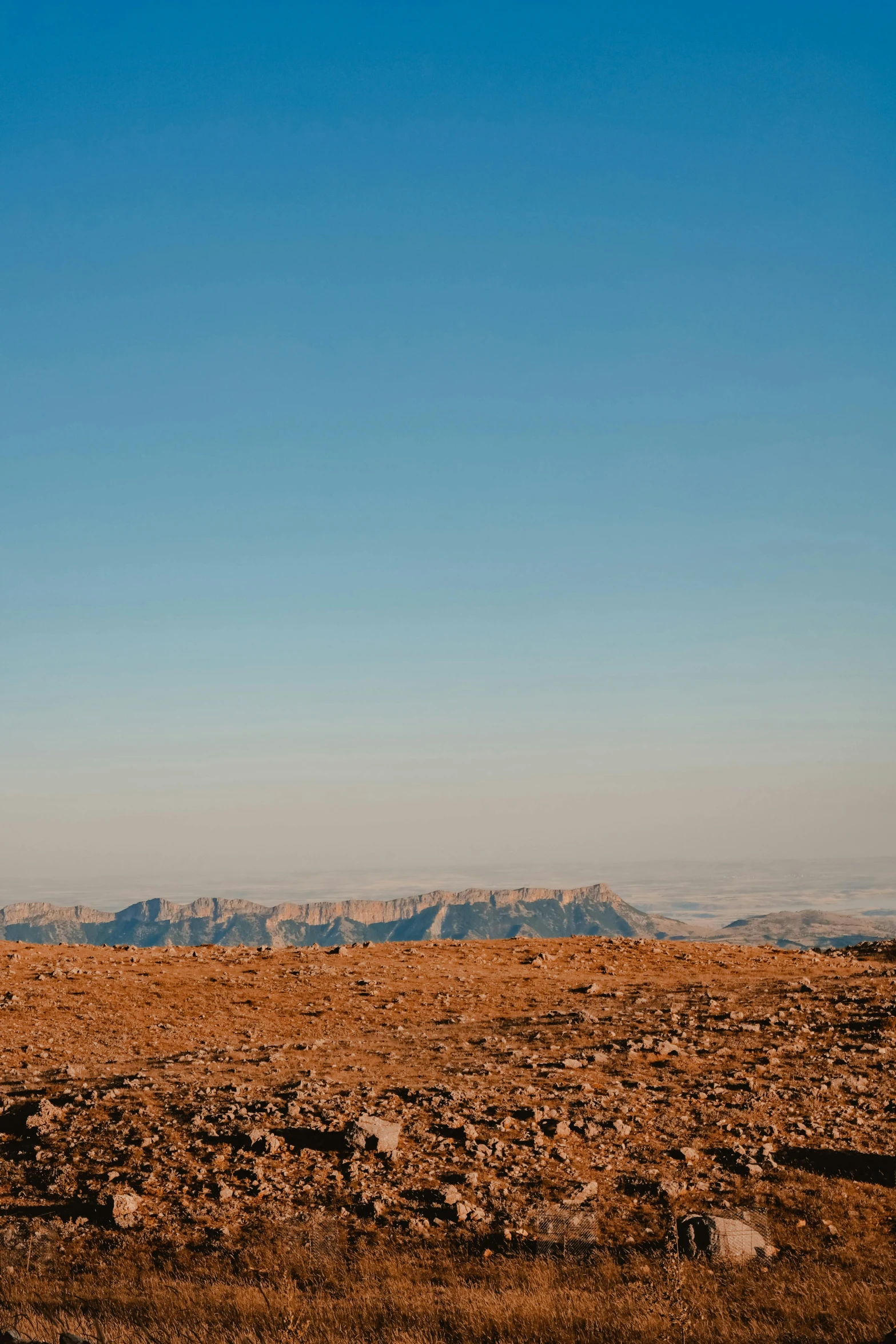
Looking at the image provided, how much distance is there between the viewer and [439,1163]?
581 inches

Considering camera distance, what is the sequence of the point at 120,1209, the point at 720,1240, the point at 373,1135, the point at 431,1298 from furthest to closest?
the point at 373,1135, the point at 120,1209, the point at 720,1240, the point at 431,1298

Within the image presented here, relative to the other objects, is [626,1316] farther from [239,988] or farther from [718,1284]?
[239,988]

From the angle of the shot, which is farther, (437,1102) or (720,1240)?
(437,1102)

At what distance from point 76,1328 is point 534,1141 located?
7.18m

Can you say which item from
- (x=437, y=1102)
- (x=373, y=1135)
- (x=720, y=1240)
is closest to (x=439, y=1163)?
(x=373, y=1135)

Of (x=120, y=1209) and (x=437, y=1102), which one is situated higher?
(x=437, y=1102)

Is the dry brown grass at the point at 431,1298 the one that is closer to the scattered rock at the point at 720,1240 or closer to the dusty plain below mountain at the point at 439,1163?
the dusty plain below mountain at the point at 439,1163

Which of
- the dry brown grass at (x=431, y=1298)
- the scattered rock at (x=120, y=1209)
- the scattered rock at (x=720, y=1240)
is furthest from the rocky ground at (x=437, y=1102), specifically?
the dry brown grass at (x=431, y=1298)

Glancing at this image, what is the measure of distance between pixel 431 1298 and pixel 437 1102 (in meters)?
5.47

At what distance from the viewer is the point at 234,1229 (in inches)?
522

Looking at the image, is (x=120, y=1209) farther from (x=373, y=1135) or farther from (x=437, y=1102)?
(x=437, y=1102)

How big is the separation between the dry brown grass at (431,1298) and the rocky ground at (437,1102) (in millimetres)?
660

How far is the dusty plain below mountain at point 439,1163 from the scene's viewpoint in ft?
37.0

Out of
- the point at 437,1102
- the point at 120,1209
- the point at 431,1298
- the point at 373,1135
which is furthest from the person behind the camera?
the point at 437,1102
